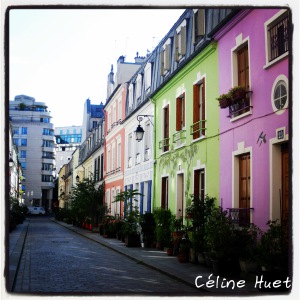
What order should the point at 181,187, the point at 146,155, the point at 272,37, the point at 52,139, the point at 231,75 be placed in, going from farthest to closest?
the point at 52,139, the point at 146,155, the point at 181,187, the point at 231,75, the point at 272,37

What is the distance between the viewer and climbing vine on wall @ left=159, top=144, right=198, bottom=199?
16.6 metres

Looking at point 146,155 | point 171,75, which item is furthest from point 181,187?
point 146,155

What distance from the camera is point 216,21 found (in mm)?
14211

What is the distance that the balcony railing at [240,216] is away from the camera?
11.9 meters

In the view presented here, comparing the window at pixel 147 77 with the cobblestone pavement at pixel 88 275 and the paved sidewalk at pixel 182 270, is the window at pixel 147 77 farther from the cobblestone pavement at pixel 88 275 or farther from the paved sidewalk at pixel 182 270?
the cobblestone pavement at pixel 88 275

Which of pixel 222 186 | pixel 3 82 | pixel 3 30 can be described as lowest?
pixel 222 186

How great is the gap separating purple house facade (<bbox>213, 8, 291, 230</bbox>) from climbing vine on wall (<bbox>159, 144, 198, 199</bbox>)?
9.11ft

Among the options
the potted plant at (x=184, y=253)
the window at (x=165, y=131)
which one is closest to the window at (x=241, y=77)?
the potted plant at (x=184, y=253)

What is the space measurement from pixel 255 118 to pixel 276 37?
5.71 feet

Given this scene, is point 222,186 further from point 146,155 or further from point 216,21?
point 146,155

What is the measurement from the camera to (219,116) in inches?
551

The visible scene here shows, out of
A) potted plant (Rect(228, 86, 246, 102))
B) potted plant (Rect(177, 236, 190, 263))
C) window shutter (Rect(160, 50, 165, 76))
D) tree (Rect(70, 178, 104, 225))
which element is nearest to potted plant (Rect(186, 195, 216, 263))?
potted plant (Rect(177, 236, 190, 263))

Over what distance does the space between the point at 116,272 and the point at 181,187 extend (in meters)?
5.92

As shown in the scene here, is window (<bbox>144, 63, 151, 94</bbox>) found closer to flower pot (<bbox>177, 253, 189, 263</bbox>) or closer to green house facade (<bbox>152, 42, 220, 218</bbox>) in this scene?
green house facade (<bbox>152, 42, 220, 218</bbox>)
